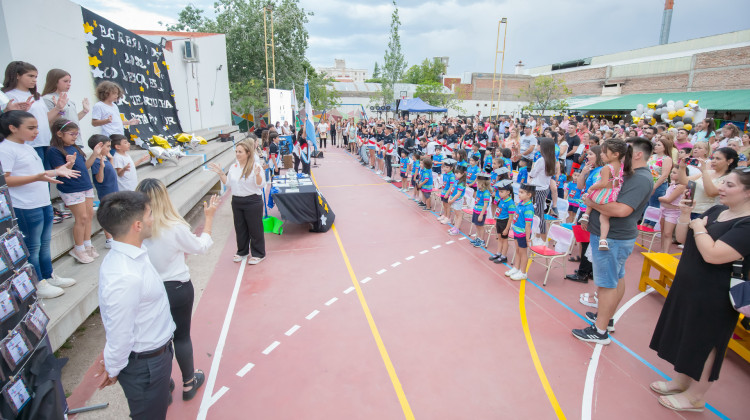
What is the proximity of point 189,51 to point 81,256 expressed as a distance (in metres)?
13.2

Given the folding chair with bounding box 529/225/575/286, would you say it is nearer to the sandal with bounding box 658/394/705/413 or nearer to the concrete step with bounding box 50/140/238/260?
the sandal with bounding box 658/394/705/413

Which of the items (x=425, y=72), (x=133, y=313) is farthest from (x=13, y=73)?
(x=425, y=72)

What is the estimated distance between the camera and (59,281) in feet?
13.9

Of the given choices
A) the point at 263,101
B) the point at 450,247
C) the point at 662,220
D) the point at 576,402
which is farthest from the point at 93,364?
the point at 263,101

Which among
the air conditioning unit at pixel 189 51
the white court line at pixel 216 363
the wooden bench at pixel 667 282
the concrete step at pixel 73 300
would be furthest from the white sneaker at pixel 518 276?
the air conditioning unit at pixel 189 51

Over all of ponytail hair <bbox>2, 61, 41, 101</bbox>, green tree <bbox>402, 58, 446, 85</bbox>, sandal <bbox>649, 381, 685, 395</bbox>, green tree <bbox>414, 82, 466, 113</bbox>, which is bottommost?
sandal <bbox>649, 381, 685, 395</bbox>

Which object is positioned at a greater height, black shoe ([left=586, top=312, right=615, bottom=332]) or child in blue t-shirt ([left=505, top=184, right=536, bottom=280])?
child in blue t-shirt ([left=505, top=184, right=536, bottom=280])

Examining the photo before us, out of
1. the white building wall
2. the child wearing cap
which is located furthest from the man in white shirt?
the white building wall

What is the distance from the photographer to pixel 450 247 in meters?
7.54

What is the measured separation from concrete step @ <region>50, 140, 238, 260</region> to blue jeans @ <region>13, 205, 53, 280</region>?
56cm

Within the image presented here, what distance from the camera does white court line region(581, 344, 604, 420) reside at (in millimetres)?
3458

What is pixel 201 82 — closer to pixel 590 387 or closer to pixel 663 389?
pixel 590 387

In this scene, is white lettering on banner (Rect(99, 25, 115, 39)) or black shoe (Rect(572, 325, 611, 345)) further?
white lettering on banner (Rect(99, 25, 115, 39))

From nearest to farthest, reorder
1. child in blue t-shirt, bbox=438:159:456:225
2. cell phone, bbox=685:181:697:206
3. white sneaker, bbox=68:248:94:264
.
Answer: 1. white sneaker, bbox=68:248:94:264
2. cell phone, bbox=685:181:697:206
3. child in blue t-shirt, bbox=438:159:456:225
